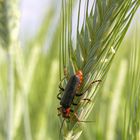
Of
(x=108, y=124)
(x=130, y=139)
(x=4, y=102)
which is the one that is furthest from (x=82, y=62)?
(x=4, y=102)

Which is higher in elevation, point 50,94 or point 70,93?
point 50,94

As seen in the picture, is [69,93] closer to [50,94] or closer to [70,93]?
[70,93]

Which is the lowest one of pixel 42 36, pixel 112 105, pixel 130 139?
pixel 130 139

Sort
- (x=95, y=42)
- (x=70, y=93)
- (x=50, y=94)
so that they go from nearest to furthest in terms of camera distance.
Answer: (x=95, y=42) → (x=70, y=93) → (x=50, y=94)

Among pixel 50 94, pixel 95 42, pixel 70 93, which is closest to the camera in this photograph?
pixel 95 42

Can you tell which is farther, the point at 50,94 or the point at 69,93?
the point at 50,94

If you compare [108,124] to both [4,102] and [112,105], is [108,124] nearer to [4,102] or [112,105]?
[112,105]

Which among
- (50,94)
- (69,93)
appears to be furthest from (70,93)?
(50,94)

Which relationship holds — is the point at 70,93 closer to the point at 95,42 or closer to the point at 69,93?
the point at 69,93

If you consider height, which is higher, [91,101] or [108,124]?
[108,124]

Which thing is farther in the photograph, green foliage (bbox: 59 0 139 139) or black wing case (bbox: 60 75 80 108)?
black wing case (bbox: 60 75 80 108)

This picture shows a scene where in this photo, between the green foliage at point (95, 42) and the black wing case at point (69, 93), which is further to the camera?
the black wing case at point (69, 93)
